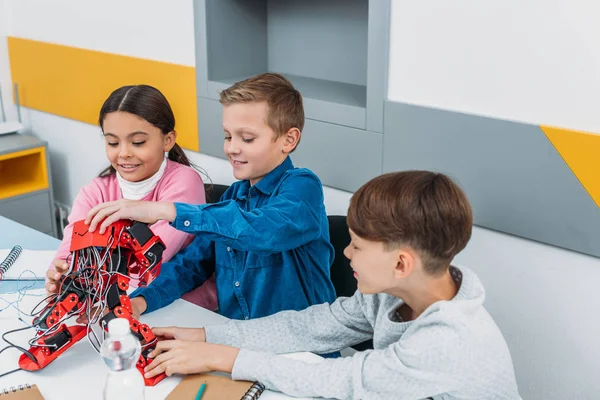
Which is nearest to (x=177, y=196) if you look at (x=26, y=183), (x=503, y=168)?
(x=503, y=168)

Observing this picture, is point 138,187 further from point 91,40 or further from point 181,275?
point 91,40

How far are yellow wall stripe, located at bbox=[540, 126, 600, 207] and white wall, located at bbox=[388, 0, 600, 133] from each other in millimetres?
27

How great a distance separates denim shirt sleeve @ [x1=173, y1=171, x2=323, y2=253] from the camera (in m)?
1.39

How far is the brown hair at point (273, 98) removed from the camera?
64.6 inches

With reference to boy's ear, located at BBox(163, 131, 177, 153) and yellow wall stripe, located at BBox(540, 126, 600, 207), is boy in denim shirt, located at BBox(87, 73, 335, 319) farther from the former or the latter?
yellow wall stripe, located at BBox(540, 126, 600, 207)

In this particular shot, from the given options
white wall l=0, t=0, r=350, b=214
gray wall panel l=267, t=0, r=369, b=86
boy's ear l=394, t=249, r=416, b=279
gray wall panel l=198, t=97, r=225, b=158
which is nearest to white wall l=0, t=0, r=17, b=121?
white wall l=0, t=0, r=350, b=214

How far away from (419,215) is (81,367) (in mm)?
682

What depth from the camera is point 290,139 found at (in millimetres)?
1693

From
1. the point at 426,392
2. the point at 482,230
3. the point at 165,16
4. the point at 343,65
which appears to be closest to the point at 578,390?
the point at 482,230

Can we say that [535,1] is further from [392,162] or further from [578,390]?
[578,390]

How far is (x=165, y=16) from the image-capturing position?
2758mm

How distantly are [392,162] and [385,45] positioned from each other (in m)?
0.35

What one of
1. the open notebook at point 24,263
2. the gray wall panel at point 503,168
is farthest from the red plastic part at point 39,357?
the gray wall panel at point 503,168

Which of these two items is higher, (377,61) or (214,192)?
(377,61)
